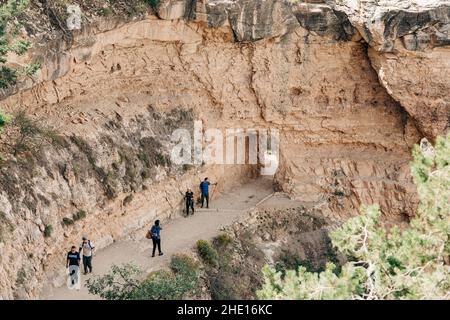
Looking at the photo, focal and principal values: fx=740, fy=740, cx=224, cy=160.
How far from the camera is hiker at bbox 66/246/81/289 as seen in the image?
23891 millimetres

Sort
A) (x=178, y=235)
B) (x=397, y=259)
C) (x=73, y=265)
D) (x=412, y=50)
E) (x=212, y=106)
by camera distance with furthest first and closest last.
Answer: (x=212, y=106) < (x=412, y=50) < (x=178, y=235) < (x=73, y=265) < (x=397, y=259)

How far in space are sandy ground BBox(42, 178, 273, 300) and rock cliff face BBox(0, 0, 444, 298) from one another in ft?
1.72

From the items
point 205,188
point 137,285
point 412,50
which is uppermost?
point 412,50

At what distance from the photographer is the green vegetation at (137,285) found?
2298 cm

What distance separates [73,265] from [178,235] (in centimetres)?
601

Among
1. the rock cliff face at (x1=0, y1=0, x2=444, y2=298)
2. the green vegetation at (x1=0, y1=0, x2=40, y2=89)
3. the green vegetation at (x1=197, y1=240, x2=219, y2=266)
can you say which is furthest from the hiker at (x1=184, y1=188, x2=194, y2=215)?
the green vegetation at (x1=0, y1=0, x2=40, y2=89)

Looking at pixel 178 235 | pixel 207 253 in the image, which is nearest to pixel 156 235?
pixel 207 253

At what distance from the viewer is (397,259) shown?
17891 mm

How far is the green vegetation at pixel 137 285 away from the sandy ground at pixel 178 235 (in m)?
0.70

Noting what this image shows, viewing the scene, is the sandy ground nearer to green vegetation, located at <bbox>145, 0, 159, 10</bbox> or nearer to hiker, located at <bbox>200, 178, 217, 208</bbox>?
hiker, located at <bbox>200, 178, 217, 208</bbox>

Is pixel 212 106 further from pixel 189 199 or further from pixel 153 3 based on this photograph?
pixel 153 3

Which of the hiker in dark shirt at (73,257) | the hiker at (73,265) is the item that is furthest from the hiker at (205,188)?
the hiker in dark shirt at (73,257)

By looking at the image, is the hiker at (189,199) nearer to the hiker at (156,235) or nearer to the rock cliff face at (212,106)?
the rock cliff face at (212,106)
